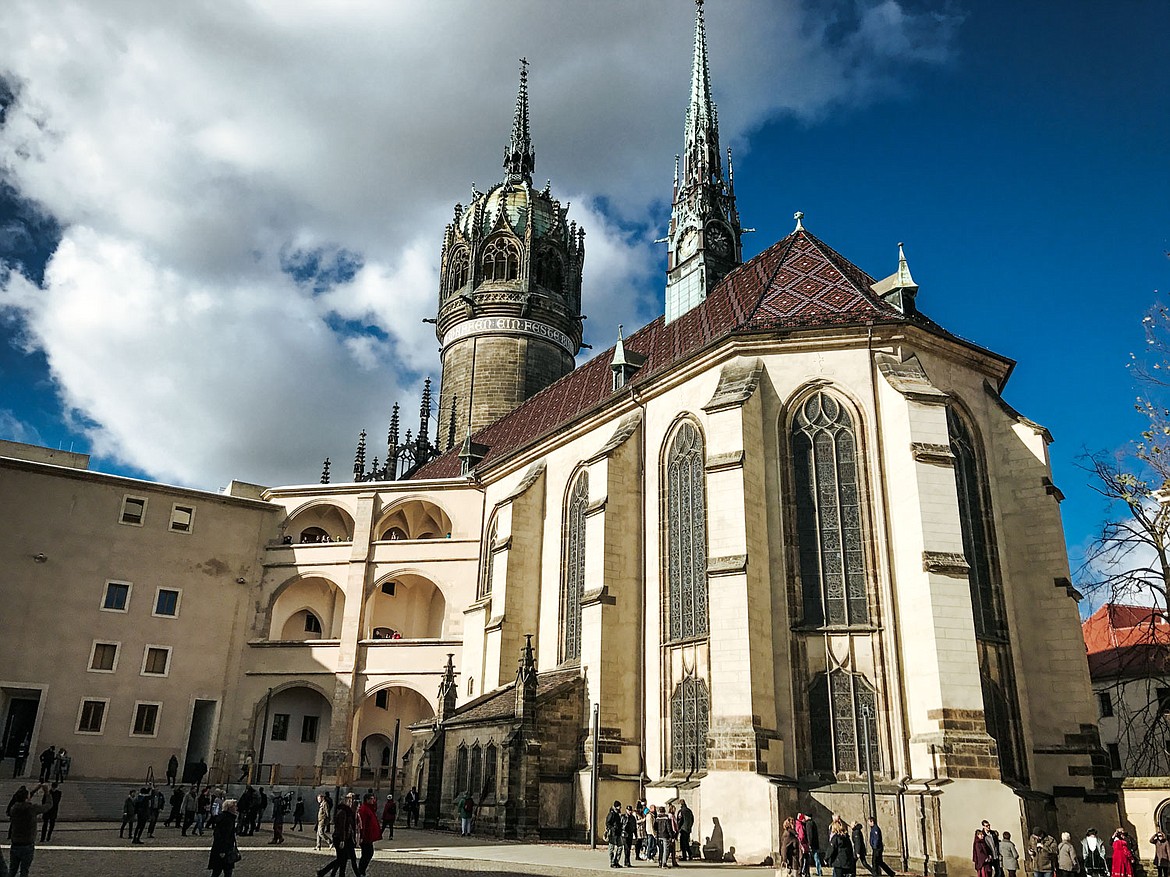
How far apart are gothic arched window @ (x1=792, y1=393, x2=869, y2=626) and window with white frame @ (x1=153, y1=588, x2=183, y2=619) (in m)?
25.0

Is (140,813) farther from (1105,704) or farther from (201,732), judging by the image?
(1105,704)

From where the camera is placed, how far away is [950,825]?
18.3 m

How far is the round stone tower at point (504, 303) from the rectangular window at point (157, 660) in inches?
684

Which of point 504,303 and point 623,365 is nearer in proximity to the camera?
point 623,365

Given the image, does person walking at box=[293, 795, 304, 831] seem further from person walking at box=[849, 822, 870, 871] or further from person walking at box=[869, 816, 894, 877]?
person walking at box=[869, 816, 894, 877]

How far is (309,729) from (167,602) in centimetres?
750

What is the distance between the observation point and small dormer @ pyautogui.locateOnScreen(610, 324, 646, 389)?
3003 centimetres

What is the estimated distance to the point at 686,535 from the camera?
2531cm

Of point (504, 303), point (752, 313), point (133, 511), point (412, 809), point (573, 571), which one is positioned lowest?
point (412, 809)

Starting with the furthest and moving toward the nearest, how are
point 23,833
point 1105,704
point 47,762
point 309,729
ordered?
point 1105,704 → point 309,729 → point 47,762 → point 23,833

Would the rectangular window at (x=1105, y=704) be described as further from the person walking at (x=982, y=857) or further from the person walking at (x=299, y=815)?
the person walking at (x=299, y=815)

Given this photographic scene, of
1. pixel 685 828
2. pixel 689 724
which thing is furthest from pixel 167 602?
pixel 685 828

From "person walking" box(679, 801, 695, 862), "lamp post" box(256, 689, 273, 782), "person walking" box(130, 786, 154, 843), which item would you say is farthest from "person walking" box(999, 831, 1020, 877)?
"lamp post" box(256, 689, 273, 782)

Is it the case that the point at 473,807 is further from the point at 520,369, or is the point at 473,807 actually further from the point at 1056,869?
the point at 520,369
